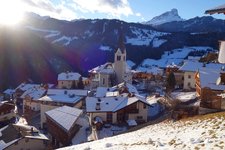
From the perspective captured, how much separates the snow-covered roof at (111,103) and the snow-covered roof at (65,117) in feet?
9.33

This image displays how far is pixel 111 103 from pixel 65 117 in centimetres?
872

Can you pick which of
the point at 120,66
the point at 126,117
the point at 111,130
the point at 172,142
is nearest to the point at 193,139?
the point at 172,142

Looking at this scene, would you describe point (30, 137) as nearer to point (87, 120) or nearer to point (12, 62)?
point (87, 120)

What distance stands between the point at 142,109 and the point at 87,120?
34.6 feet

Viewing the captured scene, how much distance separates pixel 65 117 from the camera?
174ft

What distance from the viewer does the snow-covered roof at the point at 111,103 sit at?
54.4 meters

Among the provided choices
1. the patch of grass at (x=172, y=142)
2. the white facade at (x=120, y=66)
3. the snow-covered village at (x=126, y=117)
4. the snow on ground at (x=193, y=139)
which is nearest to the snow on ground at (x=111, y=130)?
the snow-covered village at (x=126, y=117)

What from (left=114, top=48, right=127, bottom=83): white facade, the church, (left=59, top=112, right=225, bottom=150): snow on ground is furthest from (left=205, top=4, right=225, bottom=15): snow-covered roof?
(left=114, top=48, right=127, bottom=83): white facade

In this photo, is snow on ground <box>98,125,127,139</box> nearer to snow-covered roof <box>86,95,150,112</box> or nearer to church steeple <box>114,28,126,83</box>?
snow-covered roof <box>86,95,150,112</box>

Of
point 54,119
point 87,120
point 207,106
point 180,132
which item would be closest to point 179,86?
point 87,120

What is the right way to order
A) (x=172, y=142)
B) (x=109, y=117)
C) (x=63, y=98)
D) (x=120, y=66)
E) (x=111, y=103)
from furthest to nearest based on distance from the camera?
(x=120, y=66) → (x=63, y=98) → (x=111, y=103) → (x=109, y=117) → (x=172, y=142)

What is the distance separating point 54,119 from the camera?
5281cm

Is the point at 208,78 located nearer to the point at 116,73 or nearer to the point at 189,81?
the point at 189,81

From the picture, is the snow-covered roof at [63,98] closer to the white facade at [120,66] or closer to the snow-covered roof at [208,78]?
the white facade at [120,66]
